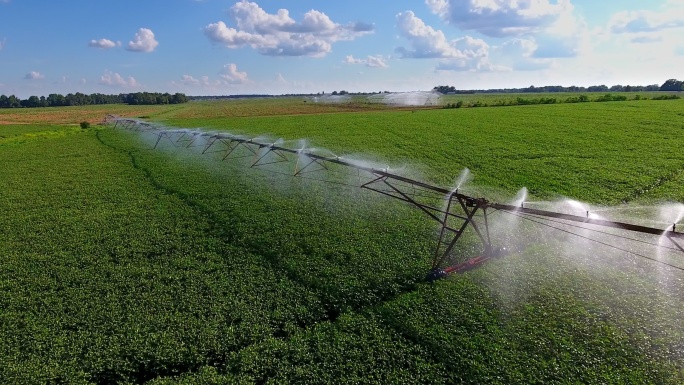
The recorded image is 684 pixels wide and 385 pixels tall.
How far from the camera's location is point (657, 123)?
112ft

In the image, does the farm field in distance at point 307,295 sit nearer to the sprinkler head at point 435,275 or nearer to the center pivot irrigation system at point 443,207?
the sprinkler head at point 435,275

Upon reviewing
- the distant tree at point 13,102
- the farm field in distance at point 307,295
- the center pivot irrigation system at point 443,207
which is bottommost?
the farm field in distance at point 307,295

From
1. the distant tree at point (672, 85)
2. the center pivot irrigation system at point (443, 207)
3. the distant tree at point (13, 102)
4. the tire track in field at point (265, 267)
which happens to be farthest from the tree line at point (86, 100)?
the distant tree at point (672, 85)

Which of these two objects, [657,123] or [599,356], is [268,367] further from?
[657,123]

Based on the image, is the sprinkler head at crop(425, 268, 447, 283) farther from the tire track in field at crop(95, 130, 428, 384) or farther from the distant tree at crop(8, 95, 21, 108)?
the distant tree at crop(8, 95, 21, 108)

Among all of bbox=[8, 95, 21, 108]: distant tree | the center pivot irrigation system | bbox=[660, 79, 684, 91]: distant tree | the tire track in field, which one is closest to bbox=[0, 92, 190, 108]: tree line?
bbox=[8, 95, 21, 108]: distant tree

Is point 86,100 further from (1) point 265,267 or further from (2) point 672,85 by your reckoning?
(2) point 672,85

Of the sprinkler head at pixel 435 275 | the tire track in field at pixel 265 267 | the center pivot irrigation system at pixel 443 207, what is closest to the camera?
the tire track in field at pixel 265 267

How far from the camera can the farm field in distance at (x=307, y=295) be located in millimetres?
6938

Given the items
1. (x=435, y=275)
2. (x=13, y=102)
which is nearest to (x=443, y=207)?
(x=435, y=275)

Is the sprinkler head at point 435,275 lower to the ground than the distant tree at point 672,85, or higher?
lower

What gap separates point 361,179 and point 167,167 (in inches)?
472

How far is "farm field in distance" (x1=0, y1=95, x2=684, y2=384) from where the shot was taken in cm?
694

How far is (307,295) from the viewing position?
29.6 feet
